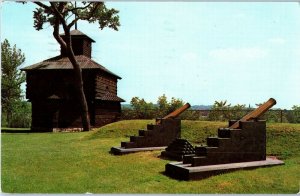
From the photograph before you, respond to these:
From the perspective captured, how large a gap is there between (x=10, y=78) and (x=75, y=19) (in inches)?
572

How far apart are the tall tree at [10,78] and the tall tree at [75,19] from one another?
1146cm

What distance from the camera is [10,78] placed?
3788 centimetres

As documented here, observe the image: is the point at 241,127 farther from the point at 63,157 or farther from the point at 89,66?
the point at 89,66

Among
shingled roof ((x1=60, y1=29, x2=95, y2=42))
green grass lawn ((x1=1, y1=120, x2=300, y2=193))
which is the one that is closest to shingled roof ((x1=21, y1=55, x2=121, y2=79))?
shingled roof ((x1=60, y1=29, x2=95, y2=42))

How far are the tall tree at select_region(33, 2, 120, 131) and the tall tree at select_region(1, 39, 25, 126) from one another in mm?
11464

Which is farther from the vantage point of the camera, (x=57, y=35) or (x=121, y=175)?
(x=57, y=35)

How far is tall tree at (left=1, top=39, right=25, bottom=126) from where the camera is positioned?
118 feet

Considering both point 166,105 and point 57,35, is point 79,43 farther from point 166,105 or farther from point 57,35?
point 166,105

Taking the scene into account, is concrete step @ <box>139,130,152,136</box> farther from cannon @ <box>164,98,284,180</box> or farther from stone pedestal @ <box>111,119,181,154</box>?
cannon @ <box>164,98,284,180</box>

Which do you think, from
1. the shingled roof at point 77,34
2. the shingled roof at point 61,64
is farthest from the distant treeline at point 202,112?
the shingled roof at point 77,34

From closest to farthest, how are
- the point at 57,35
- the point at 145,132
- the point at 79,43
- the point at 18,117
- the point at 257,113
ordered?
1. the point at 257,113
2. the point at 145,132
3. the point at 57,35
4. the point at 79,43
5. the point at 18,117

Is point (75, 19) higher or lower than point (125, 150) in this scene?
higher

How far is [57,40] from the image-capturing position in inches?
1043

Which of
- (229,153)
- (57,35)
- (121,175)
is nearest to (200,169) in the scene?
(229,153)
